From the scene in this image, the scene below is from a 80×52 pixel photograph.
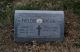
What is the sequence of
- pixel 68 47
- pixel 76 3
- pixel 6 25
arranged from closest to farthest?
pixel 68 47
pixel 6 25
pixel 76 3

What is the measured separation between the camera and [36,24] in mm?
5898

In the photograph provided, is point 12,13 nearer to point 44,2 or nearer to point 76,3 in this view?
point 44,2

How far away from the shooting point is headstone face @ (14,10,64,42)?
5.89 m

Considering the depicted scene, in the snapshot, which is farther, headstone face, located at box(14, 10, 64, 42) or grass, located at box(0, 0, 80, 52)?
headstone face, located at box(14, 10, 64, 42)

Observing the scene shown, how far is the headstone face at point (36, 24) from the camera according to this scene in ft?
19.3

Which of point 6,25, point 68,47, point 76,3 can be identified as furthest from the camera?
point 76,3

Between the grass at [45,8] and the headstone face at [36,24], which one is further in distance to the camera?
the headstone face at [36,24]

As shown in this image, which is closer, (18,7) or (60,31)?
(60,31)

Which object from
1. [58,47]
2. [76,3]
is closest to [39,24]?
[58,47]

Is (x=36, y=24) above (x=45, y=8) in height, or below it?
below

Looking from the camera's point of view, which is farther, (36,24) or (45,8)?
(45,8)

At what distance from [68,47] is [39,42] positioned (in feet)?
1.82

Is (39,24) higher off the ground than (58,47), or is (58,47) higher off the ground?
(39,24)

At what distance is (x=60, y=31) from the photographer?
594cm
